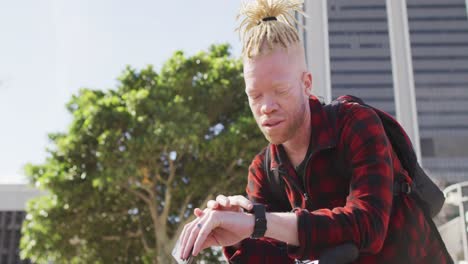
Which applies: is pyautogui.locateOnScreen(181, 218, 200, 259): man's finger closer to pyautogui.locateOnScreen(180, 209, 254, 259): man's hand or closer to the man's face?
pyautogui.locateOnScreen(180, 209, 254, 259): man's hand

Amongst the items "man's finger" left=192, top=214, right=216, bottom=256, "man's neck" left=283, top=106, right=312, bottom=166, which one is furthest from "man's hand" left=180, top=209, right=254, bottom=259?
"man's neck" left=283, top=106, right=312, bottom=166

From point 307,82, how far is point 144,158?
45.6ft

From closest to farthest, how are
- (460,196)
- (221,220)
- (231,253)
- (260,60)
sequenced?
(221,220) → (260,60) → (231,253) → (460,196)

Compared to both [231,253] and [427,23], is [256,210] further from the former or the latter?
[427,23]

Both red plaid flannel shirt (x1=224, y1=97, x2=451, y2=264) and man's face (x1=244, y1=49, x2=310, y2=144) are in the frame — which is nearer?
red plaid flannel shirt (x1=224, y1=97, x2=451, y2=264)

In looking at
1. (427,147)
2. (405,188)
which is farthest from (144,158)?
(427,147)

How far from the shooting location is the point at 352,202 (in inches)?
64.1

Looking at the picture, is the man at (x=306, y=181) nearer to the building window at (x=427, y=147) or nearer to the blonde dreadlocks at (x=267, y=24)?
the blonde dreadlocks at (x=267, y=24)

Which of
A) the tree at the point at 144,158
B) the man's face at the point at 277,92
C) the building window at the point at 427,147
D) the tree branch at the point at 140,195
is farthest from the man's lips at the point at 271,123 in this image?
the building window at the point at 427,147

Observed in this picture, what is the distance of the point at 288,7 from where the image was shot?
193cm

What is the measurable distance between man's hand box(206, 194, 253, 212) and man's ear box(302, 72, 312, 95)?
1.63ft

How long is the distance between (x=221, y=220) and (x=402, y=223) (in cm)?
63

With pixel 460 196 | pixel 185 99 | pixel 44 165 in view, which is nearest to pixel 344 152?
pixel 185 99

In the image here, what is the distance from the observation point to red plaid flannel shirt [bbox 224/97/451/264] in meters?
Result: 1.57
